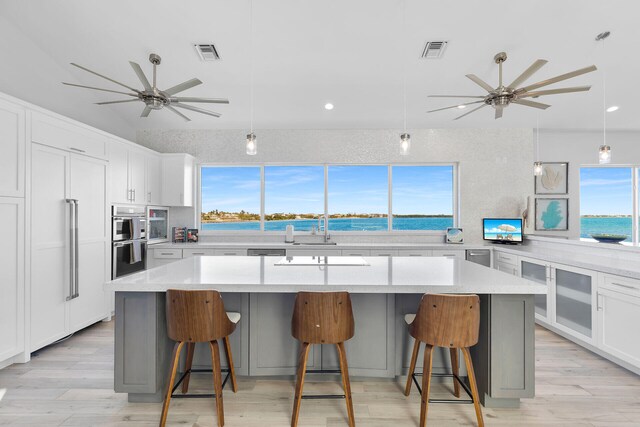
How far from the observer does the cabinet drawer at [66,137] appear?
116 inches

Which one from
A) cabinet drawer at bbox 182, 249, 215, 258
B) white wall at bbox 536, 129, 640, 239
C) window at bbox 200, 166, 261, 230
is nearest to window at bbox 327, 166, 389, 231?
window at bbox 200, 166, 261, 230

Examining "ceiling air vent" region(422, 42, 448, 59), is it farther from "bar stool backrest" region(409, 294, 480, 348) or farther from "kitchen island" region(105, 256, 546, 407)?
"bar stool backrest" region(409, 294, 480, 348)

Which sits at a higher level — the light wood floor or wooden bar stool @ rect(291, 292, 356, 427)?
wooden bar stool @ rect(291, 292, 356, 427)

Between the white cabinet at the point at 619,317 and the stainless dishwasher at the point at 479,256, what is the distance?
6.07ft

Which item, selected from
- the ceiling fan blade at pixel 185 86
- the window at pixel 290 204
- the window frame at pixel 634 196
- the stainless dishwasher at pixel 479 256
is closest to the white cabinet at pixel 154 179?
the window at pixel 290 204

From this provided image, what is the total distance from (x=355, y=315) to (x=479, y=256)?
315 cm

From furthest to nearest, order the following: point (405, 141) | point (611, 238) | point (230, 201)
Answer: point (230, 201) → point (611, 238) → point (405, 141)

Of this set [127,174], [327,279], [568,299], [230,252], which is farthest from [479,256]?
[127,174]

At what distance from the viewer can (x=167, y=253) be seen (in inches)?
184

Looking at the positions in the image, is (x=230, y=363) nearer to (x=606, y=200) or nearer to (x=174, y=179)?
(x=174, y=179)

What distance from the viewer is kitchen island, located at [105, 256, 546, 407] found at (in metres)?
1.97

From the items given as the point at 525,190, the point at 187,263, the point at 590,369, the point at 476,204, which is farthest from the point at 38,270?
the point at 525,190

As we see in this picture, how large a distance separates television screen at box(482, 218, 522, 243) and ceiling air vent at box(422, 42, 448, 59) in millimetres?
2710

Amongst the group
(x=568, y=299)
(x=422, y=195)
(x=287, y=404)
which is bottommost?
(x=287, y=404)
